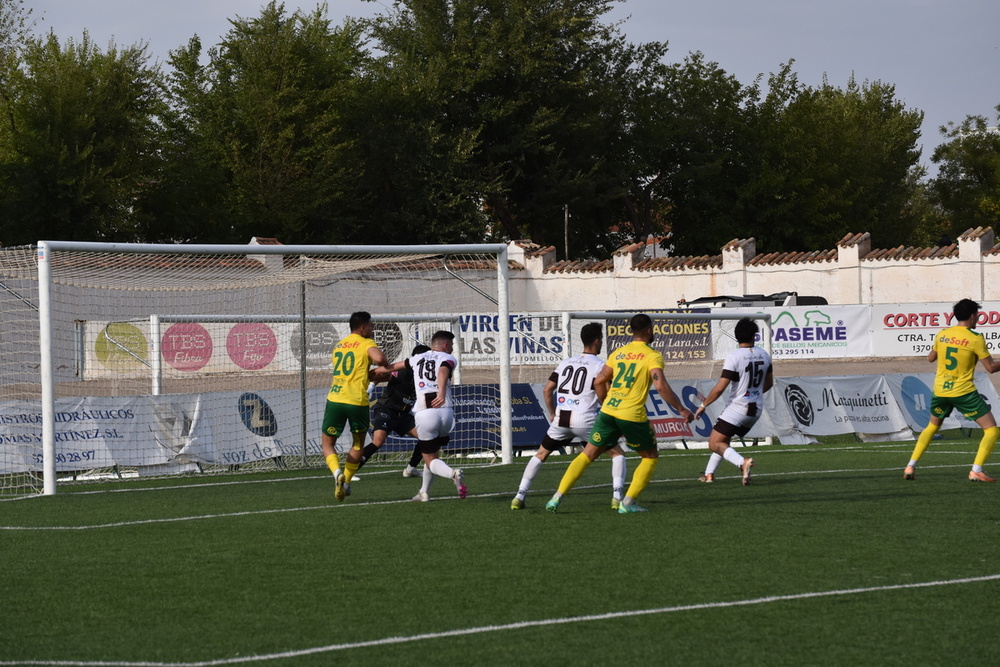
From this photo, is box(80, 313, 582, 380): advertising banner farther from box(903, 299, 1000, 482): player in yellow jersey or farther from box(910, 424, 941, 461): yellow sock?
box(903, 299, 1000, 482): player in yellow jersey

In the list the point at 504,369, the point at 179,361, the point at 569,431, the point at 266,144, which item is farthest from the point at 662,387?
the point at 266,144

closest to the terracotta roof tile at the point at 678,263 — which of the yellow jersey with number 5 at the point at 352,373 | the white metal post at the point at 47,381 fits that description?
the white metal post at the point at 47,381

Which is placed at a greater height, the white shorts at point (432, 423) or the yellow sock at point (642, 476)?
the white shorts at point (432, 423)

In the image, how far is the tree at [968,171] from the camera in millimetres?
68125

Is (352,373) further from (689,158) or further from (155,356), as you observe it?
(689,158)

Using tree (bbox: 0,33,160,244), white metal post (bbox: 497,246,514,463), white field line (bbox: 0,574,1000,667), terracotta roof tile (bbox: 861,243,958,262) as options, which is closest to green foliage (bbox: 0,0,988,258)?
tree (bbox: 0,33,160,244)

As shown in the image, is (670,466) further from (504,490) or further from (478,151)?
(478,151)

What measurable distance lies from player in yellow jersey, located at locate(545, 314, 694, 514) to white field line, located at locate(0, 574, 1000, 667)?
338 centimetres

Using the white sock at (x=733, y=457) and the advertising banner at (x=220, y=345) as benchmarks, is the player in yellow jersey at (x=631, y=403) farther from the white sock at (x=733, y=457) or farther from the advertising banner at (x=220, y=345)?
the advertising banner at (x=220, y=345)

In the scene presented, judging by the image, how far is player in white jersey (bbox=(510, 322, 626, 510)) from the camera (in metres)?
11.1

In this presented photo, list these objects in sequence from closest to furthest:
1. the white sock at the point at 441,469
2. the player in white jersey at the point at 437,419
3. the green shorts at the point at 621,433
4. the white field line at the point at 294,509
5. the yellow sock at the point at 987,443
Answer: the green shorts at the point at 621,433, the white field line at the point at 294,509, the white sock at the point at 441,469, the player in white jersey at the point at 437,419, the yellow sock at the point at 987,443

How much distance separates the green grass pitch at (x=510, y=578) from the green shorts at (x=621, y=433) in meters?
0.64

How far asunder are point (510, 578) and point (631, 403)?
310cm

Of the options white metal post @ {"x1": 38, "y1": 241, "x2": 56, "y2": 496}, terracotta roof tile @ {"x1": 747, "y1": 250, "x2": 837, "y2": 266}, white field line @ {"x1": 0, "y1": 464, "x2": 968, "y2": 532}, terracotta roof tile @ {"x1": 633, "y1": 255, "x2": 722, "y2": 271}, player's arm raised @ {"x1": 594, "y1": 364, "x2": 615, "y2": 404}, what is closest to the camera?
player's arm raised @ {"x1": 594, "y1": 364, "x2": 615, "y2": 404}
